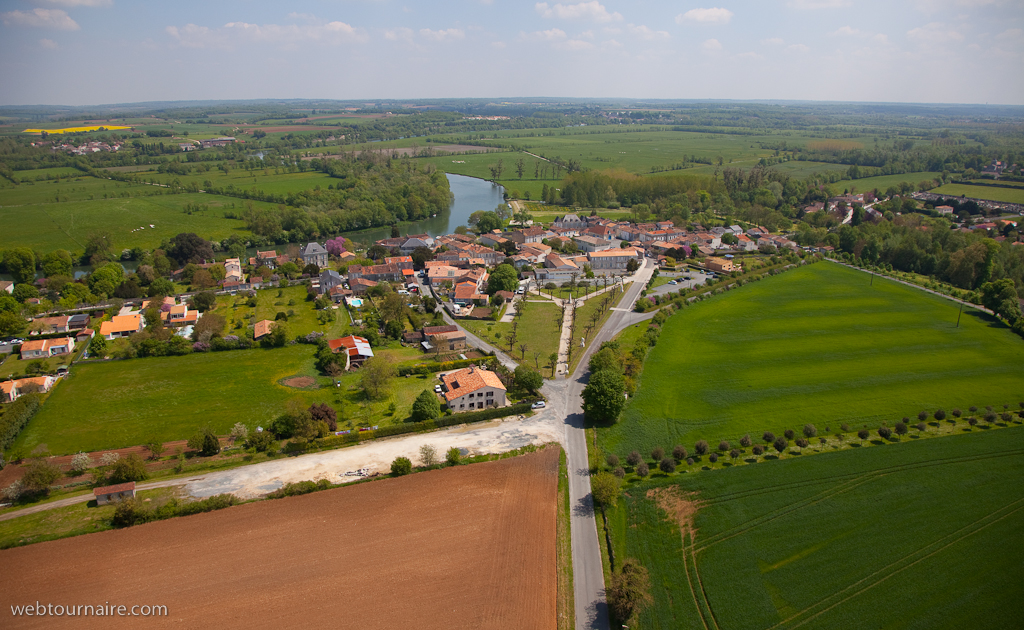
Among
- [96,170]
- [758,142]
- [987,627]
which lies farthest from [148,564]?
[758,142]

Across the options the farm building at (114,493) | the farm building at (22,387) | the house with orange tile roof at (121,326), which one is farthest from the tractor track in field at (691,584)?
the house with orange tile roof at (121,326)

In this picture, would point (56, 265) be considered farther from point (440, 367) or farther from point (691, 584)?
point (691, 584)

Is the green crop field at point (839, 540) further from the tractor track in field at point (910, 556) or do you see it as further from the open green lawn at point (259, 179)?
the open green lawn at point (259, 179)

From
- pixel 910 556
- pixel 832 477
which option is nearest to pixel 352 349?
pixel 832 477

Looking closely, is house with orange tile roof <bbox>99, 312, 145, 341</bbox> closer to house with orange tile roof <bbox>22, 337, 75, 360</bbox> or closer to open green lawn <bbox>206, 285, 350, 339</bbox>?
house with orange tile roof <bbox>22, 337, 75, 360</bbox>

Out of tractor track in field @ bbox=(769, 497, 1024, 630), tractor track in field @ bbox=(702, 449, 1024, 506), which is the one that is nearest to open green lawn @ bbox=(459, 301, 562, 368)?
tractor track in field @ bbox=(702, 449, 1024, 506)

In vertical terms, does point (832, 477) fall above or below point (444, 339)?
below

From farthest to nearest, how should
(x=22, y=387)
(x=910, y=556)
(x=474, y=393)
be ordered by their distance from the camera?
(x=22, y=387), (x=474, y=393), (x=910, y=556)

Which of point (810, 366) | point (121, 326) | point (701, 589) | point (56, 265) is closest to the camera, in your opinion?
point (701, 589)
